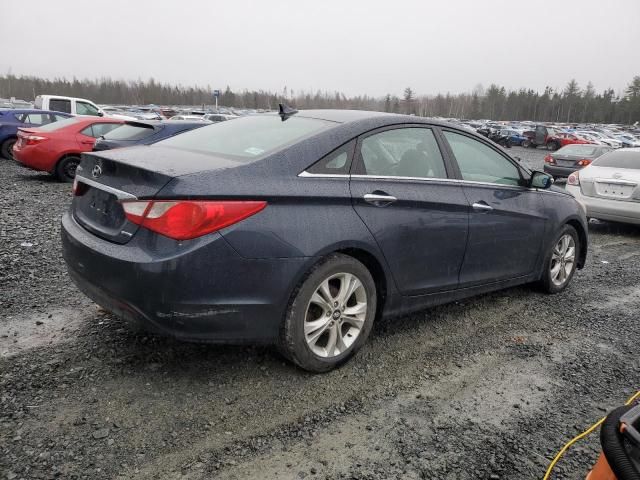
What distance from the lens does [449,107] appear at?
12912 cm

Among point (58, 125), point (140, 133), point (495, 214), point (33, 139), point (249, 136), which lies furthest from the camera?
point (58, 125)

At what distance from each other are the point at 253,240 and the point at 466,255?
1761 mm

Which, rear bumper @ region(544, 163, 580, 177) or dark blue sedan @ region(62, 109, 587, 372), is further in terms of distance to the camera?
rear bumper @ region(544, 163, 580, 177)

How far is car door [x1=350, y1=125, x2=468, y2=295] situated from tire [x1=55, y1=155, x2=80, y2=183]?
8.50 m

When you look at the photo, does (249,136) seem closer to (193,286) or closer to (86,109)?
(193,286)

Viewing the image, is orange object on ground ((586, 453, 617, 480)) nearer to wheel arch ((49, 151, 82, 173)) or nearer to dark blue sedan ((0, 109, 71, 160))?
wheel arch ((49, 151, 82, 173))

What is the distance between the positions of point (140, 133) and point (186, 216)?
284 inches

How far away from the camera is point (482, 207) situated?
3633 millimetres

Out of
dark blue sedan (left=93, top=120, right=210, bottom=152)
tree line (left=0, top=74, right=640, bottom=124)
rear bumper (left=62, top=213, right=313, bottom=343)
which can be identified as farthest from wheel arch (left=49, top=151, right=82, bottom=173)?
tree line (left=0, top=74, right=640, bottom=124)

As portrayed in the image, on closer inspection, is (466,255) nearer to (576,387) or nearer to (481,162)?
(481,162)

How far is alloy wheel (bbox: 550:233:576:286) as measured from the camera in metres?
4.62

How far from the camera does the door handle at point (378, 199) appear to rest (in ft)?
9.68

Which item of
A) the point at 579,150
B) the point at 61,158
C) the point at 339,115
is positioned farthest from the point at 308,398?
the point at 579,150

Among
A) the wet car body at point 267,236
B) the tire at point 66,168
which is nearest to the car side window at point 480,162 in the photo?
the wet car body at point 267,236
